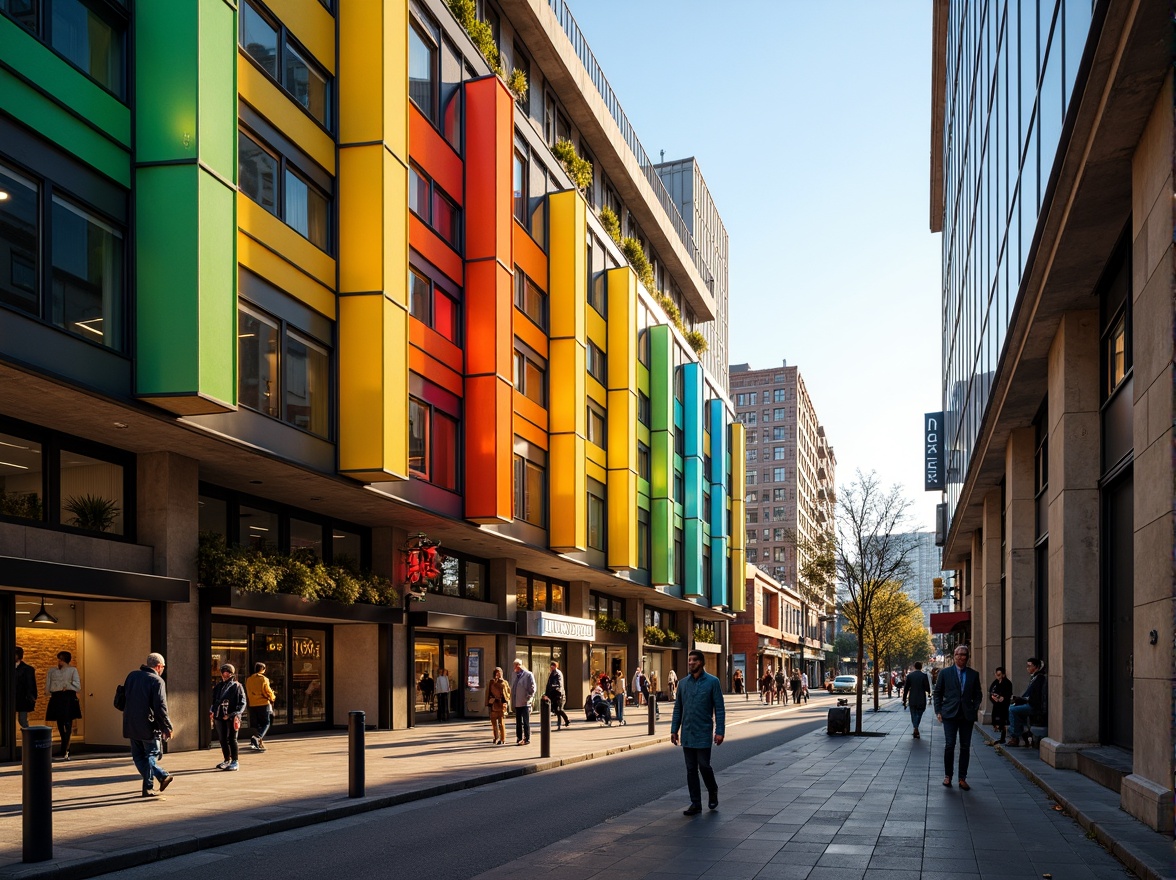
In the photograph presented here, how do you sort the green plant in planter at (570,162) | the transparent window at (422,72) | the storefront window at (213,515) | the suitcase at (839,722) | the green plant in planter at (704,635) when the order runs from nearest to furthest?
the storefront window at (213,515)
the transparent window at (422,72)
the suitcase at (839,722)
the green plant in planter at (570,162)
the green plant in planter at (704,635)

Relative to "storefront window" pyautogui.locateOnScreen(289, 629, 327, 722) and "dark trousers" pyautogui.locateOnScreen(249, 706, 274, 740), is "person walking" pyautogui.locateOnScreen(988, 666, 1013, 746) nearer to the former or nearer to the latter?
"dark trousers" pyautogui.locateOnScreen(249, 706, 274, 740)

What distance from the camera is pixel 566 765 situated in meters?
19.9

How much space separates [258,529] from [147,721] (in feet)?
34.3

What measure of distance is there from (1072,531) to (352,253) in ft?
46.8

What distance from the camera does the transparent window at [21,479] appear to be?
1620 cm

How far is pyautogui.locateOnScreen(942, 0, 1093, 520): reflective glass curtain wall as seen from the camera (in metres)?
13.3

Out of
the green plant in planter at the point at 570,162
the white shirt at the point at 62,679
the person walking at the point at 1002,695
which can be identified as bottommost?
the person walking at the point at 1002,695

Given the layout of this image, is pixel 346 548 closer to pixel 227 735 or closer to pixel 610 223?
pixel 227 735

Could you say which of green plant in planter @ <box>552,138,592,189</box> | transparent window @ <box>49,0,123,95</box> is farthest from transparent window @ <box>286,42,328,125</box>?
green plant in planter @ <box>552,138,592,189</box>

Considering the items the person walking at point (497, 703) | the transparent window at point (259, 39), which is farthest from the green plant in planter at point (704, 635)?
the transparent window at point (259, 39)

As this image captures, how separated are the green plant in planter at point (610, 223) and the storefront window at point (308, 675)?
71.7 ft

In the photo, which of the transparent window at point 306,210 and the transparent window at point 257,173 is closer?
the transparent window at point 257,173

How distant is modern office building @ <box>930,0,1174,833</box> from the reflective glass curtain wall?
0.27ft

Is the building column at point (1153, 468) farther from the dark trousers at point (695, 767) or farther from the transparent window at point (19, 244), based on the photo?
the transparent window at point (19, 244)
